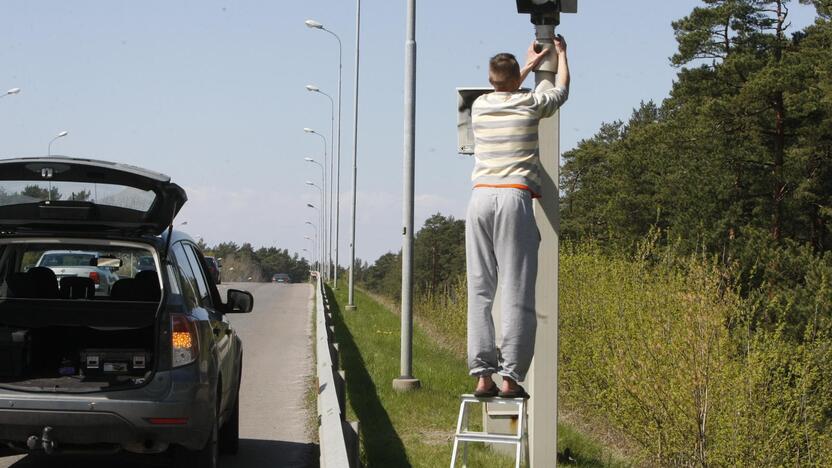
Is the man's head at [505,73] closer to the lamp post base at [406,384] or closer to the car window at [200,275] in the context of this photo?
the car window at [200,275]

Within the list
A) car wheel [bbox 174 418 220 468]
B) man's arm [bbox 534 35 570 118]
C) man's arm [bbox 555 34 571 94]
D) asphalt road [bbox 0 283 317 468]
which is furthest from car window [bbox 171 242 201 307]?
man's arm [bbox 555 34 571 94]

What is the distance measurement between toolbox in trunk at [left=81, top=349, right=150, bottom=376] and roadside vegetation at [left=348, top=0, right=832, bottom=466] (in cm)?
349

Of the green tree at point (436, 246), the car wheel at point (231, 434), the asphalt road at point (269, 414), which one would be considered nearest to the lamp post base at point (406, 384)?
the asphalt road at point (269, 414)

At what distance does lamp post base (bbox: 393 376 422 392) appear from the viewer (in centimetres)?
1372

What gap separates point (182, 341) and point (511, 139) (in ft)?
7.77

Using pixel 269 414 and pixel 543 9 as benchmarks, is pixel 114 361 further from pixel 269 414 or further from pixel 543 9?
pixel 269 414

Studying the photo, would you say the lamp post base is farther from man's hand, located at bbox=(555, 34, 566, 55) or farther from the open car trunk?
man's hand, located at bbox=(555, 34, 566, 55)

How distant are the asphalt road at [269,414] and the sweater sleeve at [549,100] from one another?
309 centimetres

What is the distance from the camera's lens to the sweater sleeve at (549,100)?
20.0ft

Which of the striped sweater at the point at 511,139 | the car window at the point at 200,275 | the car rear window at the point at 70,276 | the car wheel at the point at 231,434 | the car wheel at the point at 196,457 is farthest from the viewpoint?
the car wheel at the point at 231,434

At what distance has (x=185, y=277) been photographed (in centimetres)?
770

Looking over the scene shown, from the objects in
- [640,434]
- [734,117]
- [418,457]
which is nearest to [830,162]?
[734,117]

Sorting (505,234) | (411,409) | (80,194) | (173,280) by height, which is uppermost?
(80,194)

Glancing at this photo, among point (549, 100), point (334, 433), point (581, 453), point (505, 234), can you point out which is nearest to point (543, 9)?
point (549, 100)
